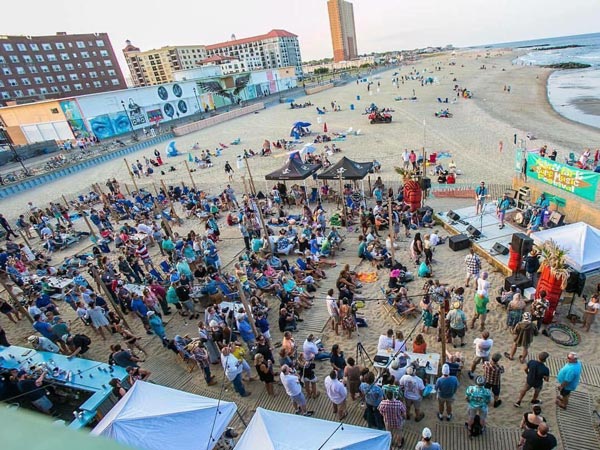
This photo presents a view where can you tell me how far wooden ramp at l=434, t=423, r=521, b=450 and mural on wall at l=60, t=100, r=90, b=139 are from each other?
165 ft

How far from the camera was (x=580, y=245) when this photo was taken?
10.0m

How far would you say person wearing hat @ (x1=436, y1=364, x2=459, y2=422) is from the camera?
700cm

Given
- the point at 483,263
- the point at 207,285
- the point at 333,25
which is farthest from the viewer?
the point at 333,25

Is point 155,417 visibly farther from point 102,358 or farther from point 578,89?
point 578,89

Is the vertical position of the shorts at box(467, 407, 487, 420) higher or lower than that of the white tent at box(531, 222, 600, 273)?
lower

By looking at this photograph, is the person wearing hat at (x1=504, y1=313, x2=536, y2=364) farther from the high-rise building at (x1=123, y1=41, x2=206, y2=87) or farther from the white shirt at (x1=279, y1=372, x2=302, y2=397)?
the high-rise building at (x1=123, y1=41, x2=206, y2=87)

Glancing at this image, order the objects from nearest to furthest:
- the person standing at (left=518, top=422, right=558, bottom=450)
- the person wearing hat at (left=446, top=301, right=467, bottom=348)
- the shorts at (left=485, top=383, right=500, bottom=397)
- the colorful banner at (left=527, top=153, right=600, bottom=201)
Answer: the person standing at (left=518, top=422, right=558, bottom=450) → the shorts at (left=485, top=383, right=500, bottom=397) → the person wearing hat at (left=446, top=301, right=467, bottom=348) → the colorful banner at (left=527, top=153, right=600, bottom=201)

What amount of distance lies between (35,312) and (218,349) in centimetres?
606

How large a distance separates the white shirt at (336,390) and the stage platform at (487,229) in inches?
285

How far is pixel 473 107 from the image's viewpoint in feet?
133

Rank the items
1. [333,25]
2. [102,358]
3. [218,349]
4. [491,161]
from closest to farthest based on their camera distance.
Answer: [218,349] → [102,358] → [491,161] → [333,25]

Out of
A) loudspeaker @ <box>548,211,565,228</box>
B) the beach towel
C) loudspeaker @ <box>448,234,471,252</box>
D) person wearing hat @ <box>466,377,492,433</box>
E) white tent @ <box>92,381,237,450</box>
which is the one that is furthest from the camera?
loudspeaker @ <box>448,234,471,252</box>

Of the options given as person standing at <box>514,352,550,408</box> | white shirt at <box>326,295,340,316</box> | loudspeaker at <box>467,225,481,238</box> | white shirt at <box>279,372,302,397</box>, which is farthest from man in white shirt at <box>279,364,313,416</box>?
loudspeaker at <box>467,225,481,238</box>

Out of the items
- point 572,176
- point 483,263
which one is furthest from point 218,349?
point 572,176
